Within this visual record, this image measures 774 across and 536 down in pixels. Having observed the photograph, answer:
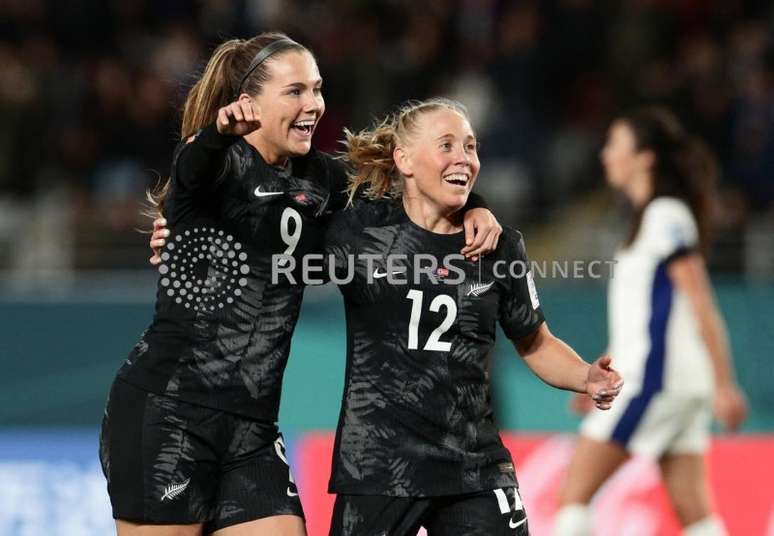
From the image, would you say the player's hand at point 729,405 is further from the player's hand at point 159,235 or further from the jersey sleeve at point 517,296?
the player's hand at point 159,235

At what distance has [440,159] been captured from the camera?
4289 millimetres

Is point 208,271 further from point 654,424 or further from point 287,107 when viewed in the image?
point 654,424

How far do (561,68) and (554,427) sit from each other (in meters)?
3.33

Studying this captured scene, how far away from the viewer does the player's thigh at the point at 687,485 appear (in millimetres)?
6051

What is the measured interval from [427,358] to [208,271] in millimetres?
731

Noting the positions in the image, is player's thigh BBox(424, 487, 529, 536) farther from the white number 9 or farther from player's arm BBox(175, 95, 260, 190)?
player's arm BBox(175, 95, 260, 190)

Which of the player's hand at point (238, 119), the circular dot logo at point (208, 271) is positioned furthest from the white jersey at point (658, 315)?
the player's hand at point (238, 119)

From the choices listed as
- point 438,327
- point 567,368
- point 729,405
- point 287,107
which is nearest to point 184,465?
point 438,327

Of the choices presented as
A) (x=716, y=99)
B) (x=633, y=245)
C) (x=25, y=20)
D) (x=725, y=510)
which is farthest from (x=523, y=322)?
(x=25, y=20)

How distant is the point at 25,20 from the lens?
11711 mm

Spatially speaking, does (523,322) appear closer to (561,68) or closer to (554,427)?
(554,427)

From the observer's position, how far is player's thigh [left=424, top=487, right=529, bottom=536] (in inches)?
163

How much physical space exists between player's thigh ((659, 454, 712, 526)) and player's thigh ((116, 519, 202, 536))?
2712 mm

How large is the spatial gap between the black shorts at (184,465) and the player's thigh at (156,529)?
0.02 m
